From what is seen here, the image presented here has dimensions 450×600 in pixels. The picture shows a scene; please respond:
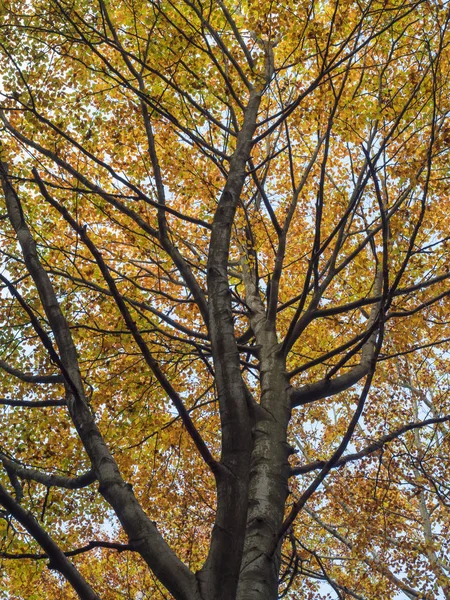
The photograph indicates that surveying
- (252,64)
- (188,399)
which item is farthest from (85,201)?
(188,399)

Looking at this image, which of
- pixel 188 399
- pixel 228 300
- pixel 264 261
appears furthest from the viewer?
pixel 264 261

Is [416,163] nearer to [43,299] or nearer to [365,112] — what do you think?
[365,112]

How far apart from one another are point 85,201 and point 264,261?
467 centimetres

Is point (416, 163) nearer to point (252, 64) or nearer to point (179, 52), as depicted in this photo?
point (252, 64)

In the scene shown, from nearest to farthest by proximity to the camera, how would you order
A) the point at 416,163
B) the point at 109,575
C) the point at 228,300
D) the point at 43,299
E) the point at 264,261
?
1. the point at 43,299
2. the point at 228,300
3. the point at 416,163
4. the point at 264,261
5. the point at 109,575

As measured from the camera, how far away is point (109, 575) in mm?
15141

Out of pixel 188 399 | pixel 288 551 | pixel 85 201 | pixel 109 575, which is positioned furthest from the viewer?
pixel 109 575

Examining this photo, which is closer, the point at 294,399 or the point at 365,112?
the point at 294,399

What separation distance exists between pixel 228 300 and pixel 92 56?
5.42m

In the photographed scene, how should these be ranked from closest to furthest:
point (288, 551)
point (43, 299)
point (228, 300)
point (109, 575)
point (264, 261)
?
point (43, 299)
point (228, 300)
point (264, 261)
point (288, 551)
point (109, 575)

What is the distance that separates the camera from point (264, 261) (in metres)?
10.9

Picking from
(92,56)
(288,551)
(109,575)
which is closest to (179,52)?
(92,56)

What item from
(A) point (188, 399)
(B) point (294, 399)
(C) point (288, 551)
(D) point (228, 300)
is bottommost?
(B) point (294, 399)

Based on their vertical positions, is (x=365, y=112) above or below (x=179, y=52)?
below
